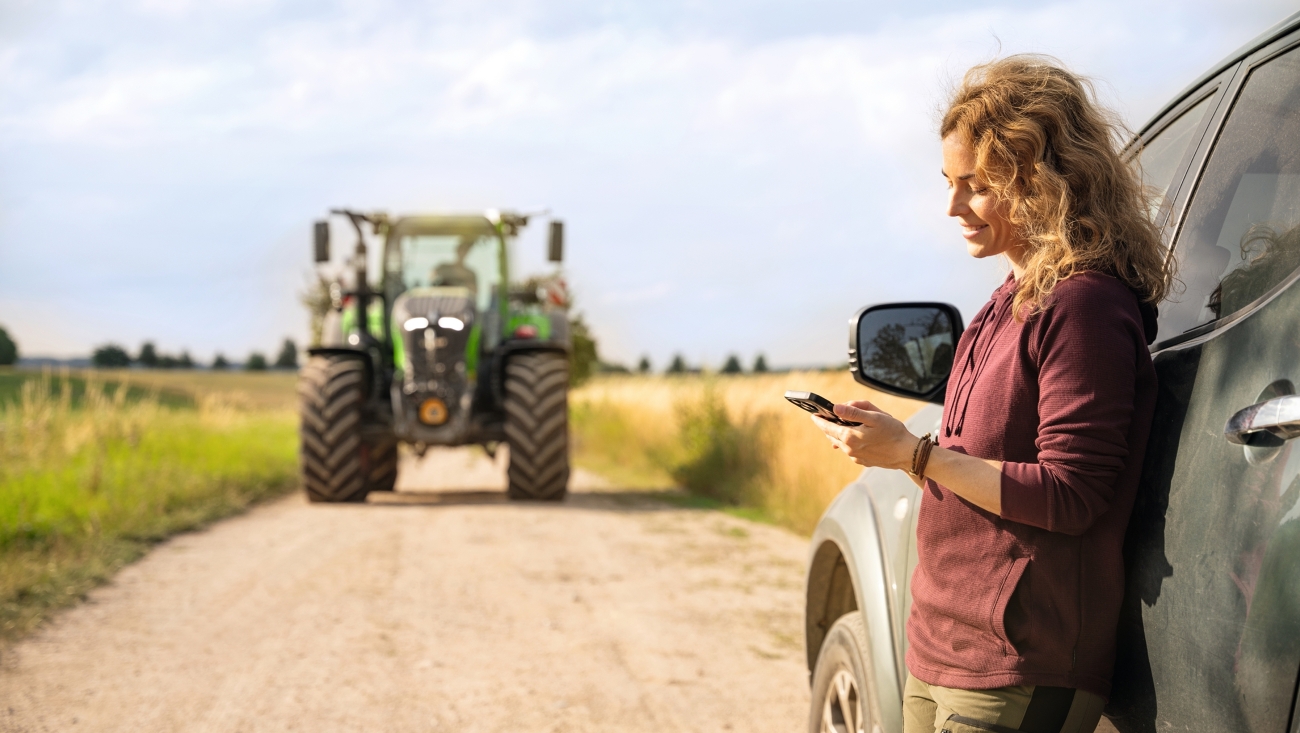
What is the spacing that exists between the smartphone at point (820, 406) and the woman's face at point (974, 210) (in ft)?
1.27

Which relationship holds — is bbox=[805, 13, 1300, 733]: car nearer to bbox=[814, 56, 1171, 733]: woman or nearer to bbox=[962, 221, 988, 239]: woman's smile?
bbox=[814, 56, 1171, 733]: woman

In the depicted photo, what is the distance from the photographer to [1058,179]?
1651mm

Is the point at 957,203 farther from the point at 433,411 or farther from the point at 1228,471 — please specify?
the point at 433,411

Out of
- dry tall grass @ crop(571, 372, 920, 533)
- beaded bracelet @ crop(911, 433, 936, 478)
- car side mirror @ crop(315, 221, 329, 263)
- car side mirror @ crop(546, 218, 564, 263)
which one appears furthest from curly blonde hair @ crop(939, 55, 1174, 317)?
car side mirror @ crop(315, 221, 329, 263)

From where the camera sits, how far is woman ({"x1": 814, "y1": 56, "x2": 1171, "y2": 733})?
1536 millimetres

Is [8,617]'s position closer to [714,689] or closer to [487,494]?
[714,689]

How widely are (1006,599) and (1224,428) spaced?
15.3 inches

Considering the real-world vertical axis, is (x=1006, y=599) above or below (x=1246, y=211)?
below

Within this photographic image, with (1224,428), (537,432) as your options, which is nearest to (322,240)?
(537,432)

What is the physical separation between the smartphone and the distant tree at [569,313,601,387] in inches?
1129

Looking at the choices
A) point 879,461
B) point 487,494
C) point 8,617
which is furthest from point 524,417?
point 879,461

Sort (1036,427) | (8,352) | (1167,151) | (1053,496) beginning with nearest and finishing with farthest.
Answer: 1. (1053,496)
2. (1036,427)
3. (1167,151)
4. (8,352)

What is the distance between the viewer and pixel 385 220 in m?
12.3

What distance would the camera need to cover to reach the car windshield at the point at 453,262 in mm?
12203
